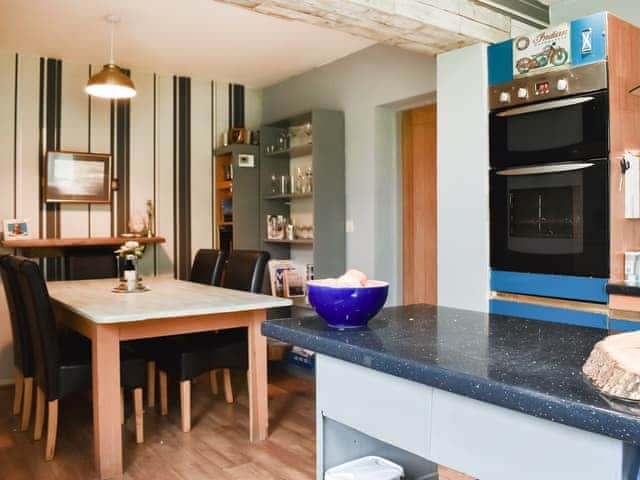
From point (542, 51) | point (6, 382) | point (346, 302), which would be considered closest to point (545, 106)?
point (542, 51)

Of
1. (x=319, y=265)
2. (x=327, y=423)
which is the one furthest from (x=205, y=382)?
(x=327, y=423)

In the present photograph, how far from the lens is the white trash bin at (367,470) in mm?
1453

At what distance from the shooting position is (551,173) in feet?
9.32

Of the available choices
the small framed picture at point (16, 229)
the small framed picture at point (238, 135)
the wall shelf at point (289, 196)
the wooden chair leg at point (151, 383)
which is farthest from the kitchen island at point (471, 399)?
the small framed picture at point (238, 135)

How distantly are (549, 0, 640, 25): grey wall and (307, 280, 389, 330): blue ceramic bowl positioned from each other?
8.19 ft

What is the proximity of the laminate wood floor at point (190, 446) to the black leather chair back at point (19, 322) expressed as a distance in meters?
0.39

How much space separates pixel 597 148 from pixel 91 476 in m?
2.75

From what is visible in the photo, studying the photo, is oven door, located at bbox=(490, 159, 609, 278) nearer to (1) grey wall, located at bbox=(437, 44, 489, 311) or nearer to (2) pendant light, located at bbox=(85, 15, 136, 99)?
(1) grey wall, located at bbox=(437, 44, 489, 311)

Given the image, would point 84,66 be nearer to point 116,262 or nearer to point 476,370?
point 116,262

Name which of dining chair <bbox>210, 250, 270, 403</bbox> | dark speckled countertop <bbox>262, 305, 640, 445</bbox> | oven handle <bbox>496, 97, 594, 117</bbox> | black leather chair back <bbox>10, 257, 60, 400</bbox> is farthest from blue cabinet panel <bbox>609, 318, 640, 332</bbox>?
black leather chair back <bbox>10, 257, 60, 400</bbox>

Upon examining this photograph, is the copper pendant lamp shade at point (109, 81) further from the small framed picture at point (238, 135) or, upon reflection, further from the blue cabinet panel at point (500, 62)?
the blue cabinet panel at point (500, 62)

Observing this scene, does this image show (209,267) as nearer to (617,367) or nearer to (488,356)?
(488,356)

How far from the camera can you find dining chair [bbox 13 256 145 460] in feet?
8.68

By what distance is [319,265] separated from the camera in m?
4.54
